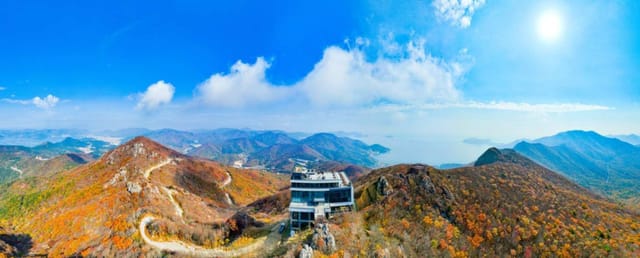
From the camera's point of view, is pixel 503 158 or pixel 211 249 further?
pixel 503 158

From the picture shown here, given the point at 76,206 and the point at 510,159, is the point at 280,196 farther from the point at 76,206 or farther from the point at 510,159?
the point at 510,159

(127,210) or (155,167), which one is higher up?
(155,167)

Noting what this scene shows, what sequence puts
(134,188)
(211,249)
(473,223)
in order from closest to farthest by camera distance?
1. (473,223)
2. (211,249)
3. (134,188)

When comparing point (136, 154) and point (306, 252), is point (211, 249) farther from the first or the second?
point (136, 154)

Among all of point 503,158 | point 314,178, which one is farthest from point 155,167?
point 503,158

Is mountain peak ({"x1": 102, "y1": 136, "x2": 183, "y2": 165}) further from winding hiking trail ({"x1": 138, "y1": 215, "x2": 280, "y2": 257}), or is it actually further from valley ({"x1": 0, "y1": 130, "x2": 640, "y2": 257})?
winding hiking trail ({"x1": 138, "y1": 215, "x2": 280, "y2": 257})

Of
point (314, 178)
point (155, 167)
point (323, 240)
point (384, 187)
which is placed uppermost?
point (314, 178)

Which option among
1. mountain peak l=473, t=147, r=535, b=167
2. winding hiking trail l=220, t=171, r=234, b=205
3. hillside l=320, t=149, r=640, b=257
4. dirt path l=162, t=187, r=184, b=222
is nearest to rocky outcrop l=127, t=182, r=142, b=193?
dirt path l=162, t=187, r=184, b=222
